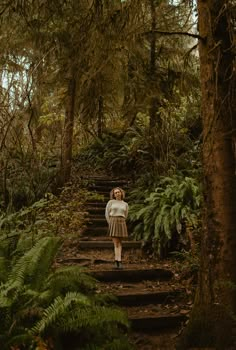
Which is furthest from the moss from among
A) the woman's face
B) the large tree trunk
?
the woman's face

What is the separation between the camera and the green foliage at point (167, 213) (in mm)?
7840

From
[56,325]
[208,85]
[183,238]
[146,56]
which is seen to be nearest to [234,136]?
[208,85]

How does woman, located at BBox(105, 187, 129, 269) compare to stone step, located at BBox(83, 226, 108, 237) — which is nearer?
woman, located at BBox(105, 187, 129, 269)

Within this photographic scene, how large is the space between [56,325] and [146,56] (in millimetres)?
10551

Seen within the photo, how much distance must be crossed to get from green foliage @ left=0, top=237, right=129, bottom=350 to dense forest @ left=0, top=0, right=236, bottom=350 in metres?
0.02

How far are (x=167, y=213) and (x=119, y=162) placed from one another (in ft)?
20.5

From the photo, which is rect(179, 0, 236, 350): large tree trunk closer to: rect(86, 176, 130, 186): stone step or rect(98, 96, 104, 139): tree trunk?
rect(86, 176, 130, 186): stone step

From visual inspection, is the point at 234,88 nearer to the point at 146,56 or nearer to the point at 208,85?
the point at 208,85

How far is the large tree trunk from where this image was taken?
14.4 ft

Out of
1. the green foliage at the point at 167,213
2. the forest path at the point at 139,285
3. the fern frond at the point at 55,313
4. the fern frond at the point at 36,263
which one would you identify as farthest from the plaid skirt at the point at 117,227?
the fern frond at the point at 55,313

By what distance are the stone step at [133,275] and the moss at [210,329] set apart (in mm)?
2599

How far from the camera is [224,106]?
4.63m

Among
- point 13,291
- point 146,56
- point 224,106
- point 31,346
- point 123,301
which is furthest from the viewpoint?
point 146,56

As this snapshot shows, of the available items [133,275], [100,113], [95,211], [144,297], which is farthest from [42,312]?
[100,113]
